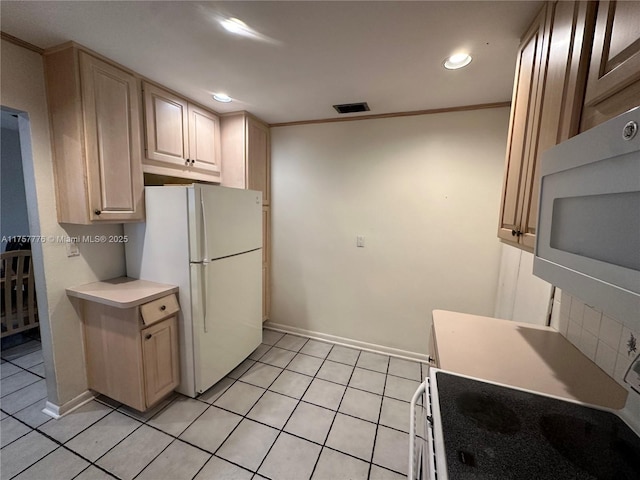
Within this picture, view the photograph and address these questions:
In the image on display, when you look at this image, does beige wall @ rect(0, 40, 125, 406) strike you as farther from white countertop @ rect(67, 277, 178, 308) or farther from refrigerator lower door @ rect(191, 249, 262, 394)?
refrigerator lower door @ rect(191, 249, 262, 394)

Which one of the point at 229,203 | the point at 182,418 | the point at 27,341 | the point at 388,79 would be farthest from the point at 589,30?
the point at 27,341

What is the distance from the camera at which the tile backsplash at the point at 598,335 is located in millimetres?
883

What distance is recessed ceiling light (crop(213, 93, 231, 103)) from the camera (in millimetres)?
2109

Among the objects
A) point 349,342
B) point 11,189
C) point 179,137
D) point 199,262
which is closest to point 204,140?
point 179,137

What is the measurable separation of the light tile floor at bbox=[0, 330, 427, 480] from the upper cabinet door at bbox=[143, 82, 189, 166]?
1883 millimetres


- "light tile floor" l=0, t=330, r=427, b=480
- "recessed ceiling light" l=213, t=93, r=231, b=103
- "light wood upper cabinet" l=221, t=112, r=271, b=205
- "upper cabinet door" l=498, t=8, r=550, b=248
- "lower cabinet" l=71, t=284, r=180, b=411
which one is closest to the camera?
"upper cabinet door" l=498, t=8, r=550, b=248

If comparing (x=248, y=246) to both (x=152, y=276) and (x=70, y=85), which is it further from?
(x=70, y=85)

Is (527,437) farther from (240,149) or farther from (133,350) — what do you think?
(240,149)

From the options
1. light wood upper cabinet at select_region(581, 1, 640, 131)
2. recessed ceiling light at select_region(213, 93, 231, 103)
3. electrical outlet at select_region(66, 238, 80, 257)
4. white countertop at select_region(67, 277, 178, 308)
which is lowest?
white countertop at select_region(67, 277, 178, 308)

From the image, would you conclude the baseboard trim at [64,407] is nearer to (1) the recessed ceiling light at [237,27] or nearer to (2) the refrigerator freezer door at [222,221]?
(2) the refrigerator freezer door at [222,221]

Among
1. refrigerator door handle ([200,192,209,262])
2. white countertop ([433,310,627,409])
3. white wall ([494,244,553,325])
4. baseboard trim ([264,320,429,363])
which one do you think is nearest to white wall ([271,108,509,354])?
baseboard trim ([264,320,429,363])

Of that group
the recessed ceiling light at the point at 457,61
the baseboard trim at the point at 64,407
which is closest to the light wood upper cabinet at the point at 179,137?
the baseboard trim at the point at 64,407

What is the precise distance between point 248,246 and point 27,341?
2.60 m

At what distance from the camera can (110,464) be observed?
1.46 m
